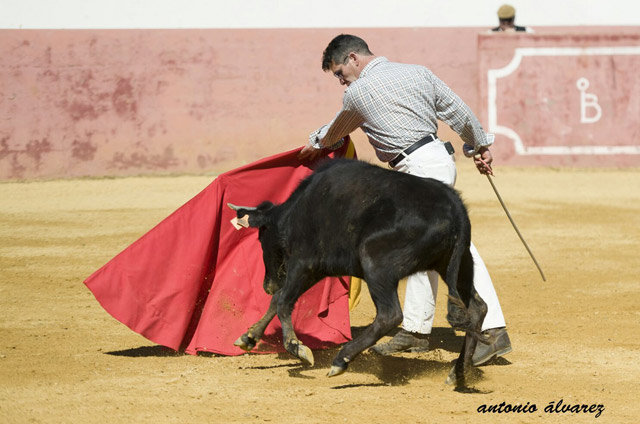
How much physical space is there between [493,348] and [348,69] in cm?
158

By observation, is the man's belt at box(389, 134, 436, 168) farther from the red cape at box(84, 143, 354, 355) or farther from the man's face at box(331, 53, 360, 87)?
the red cape at box(84, 143, 354, 355)

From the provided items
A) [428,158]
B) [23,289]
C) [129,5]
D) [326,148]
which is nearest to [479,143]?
[428,158]

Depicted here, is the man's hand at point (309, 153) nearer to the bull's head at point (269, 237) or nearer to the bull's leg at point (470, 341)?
the bull's head at point (269, 237)

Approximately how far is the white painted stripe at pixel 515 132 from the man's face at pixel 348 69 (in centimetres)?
967

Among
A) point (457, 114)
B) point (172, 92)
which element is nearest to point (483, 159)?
point (457, 114)

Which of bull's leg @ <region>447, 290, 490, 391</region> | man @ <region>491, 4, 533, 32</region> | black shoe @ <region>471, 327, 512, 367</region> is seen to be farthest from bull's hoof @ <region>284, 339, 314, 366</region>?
man @ <region>491, 4, 533, 32</region>

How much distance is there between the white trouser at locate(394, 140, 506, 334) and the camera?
16.2 ft

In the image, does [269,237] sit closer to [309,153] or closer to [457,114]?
[309,153]

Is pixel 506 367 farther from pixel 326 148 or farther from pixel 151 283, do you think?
pixel 151 283

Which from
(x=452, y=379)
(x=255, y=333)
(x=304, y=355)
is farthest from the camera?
(x=255, y=333)

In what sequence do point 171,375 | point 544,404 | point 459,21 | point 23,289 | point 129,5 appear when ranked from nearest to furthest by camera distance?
point 544,404 → point 171,375 → point 23,289 → point 129,5 → point 459,21

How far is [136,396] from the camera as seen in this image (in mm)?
4410

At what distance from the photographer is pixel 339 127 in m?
5.12

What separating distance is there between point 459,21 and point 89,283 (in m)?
11.8
